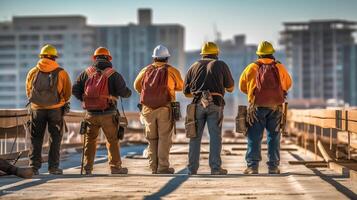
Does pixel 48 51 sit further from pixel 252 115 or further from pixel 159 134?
pixel 252 115

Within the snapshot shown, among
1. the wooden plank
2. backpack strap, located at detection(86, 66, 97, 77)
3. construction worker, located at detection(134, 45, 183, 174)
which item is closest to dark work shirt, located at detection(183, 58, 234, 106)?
construction worker, located at detection(134, 45, 183, 174)

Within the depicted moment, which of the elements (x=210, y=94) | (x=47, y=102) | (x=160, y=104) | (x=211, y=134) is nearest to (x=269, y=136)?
(x=211, y=134)

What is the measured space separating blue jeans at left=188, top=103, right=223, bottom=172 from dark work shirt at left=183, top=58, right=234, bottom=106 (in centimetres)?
14

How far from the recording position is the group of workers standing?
1389 centimetres

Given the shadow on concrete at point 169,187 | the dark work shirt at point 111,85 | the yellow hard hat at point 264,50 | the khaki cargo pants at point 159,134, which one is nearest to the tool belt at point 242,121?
the yellow hard hat at point 264,50

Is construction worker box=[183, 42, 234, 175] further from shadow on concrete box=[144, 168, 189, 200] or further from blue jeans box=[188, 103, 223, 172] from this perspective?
shadow on concrete box=[144, 168, 189, 200]

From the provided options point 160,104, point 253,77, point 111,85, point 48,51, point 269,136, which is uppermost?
point 48,51

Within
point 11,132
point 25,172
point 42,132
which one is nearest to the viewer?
point 25,172

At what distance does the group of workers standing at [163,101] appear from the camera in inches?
547

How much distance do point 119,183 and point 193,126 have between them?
309 cm

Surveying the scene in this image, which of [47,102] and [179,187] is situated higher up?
[47,102]

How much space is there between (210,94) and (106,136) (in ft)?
5.25

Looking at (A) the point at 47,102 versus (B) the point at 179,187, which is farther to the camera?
(A) the point at 47,102

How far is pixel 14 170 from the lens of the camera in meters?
11.7
